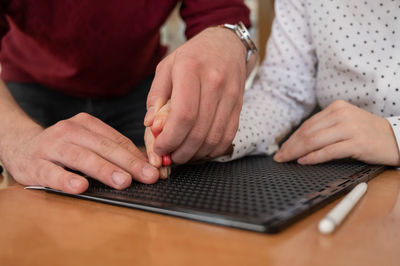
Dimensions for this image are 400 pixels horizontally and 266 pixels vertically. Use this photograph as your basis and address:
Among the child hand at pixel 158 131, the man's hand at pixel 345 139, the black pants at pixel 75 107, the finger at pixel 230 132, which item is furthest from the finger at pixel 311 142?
the black pants at pixel 75 107

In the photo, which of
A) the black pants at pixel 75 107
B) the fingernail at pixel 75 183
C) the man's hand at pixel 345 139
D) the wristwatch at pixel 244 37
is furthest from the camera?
the black pants at pixel 75 107

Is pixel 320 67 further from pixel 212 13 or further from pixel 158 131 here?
pixel 158 131

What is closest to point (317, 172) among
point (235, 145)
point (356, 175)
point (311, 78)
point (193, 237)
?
point (356, 175)

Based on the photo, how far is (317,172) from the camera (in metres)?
0.53

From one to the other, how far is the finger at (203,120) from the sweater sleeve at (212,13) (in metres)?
0.36

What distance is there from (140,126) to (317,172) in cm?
66

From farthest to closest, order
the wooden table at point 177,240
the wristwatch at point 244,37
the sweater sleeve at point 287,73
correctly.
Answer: the sweater sleeve at point 287,73 < the wristwatch at point 244,37 < the wooden table at point 177,240

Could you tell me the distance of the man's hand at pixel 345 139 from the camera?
0.57 m

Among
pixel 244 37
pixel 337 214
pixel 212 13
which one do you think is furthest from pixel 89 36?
pixel 337 214

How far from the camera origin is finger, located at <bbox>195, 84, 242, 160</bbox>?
526 mm

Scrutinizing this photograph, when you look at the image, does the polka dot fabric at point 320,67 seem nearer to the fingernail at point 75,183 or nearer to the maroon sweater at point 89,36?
the maroon sweater at point 89,36

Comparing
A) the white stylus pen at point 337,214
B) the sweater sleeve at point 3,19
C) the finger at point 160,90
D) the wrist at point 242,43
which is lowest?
the white stylus pen at point 337,214

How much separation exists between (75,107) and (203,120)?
27.2 inches

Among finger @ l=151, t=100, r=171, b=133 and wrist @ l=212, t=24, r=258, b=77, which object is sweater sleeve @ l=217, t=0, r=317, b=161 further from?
finger @ l=151, t=100, r=171, b=133
